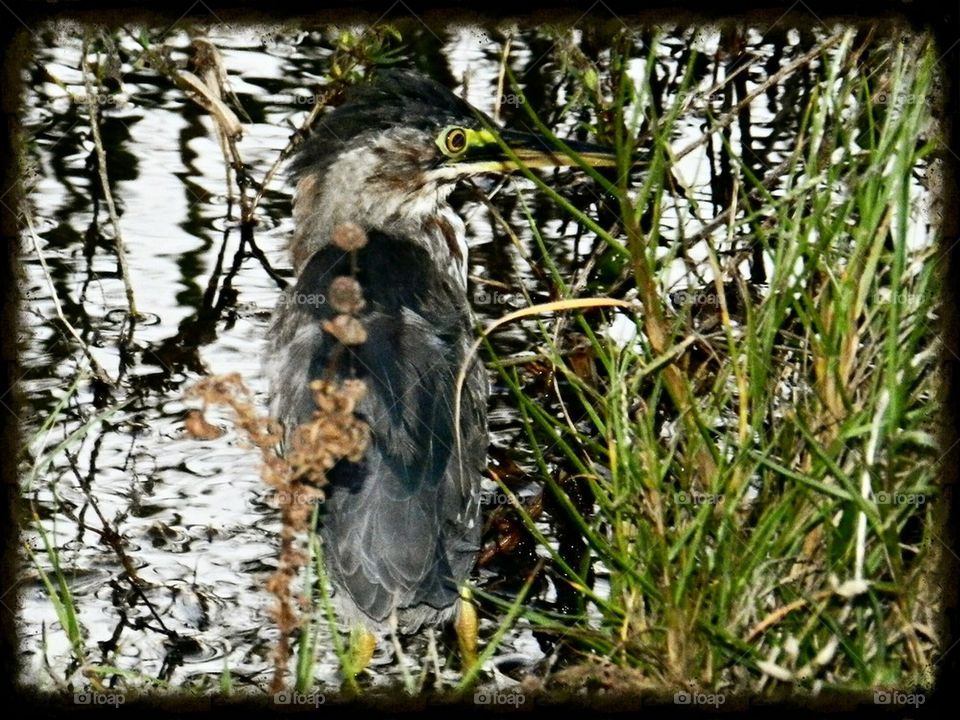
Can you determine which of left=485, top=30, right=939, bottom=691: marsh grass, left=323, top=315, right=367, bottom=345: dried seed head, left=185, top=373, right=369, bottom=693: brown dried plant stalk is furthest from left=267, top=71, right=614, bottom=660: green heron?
left=185, top=373, right=369, bottom=693: brown dried plant stalk

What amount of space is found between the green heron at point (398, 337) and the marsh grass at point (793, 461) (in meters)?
0.44

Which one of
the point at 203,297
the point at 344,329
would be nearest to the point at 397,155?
the point at 203,297

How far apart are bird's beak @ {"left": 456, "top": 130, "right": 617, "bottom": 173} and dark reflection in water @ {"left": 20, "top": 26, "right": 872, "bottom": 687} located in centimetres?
35

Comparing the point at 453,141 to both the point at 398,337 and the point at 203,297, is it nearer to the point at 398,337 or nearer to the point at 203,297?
the point at 398,337

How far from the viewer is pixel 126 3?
3.40m

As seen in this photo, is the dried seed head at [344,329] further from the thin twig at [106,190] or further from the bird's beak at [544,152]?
the thin twig at [106,190]

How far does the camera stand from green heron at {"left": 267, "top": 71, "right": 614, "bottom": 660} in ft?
11.7

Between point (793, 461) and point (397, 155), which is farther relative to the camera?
point (397, 155)

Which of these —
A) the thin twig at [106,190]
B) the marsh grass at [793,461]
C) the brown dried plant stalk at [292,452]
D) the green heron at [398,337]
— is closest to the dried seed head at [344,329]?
the brown dried plant stalk at [292,452]

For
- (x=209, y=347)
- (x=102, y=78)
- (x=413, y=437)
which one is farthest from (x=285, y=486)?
(x=102, y=78)

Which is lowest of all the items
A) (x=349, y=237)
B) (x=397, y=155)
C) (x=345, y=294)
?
(x=345, y=294)

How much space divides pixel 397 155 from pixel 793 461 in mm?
1994

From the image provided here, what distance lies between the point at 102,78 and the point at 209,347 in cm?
123

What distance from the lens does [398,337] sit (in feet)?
12.9
